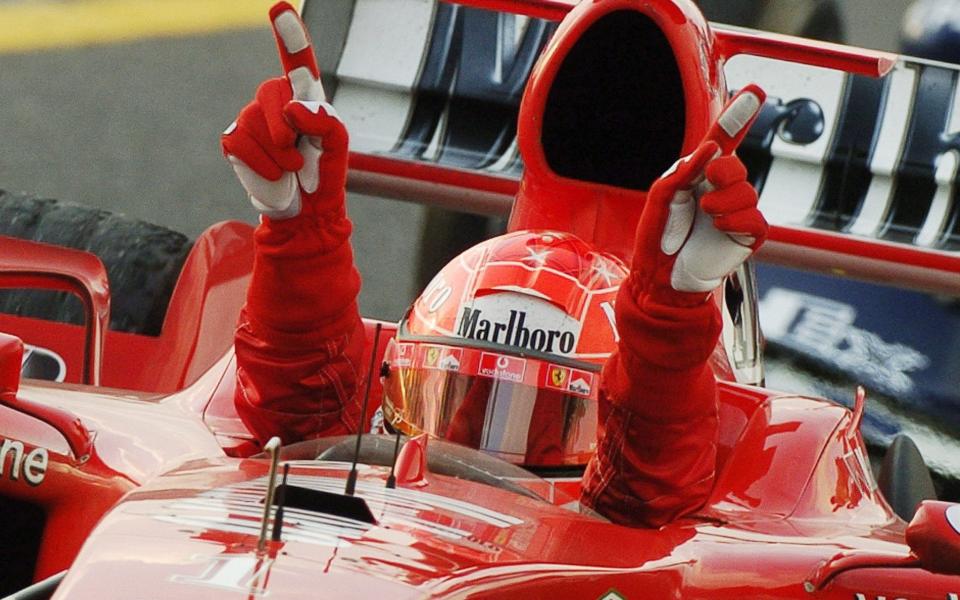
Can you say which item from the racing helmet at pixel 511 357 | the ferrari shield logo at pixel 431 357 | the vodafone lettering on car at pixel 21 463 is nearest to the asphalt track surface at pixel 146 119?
the racing helmet at pixel 511 357

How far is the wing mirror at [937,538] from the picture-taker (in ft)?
8.05

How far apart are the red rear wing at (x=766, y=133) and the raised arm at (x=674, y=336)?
1919 mm

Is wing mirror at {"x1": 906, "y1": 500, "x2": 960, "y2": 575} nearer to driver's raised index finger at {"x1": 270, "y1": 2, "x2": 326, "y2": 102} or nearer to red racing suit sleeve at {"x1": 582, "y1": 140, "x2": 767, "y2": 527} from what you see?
red racing suit sleeve at {"x1": 582, "y1": 140, "x2": 767, "y2": 527}

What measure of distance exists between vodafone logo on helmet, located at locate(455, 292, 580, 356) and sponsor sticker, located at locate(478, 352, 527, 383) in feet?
0.12

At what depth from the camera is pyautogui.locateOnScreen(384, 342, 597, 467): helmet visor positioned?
121 inches

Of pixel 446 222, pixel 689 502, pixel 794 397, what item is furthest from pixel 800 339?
pixel 689 502

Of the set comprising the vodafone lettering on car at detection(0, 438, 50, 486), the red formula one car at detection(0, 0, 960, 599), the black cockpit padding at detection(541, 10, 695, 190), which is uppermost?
the black cockpit padding at detection(541, 10, 695, 190)

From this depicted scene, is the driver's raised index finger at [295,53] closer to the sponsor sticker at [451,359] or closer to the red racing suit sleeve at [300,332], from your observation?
the red racing suit sleeve at [300,332]

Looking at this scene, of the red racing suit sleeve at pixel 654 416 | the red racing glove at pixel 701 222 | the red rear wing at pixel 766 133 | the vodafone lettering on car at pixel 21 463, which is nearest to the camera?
the red racing glove at pixel 701 222

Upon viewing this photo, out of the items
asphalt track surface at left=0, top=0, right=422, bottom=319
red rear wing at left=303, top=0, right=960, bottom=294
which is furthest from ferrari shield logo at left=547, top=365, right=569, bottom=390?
asphalt track surface at left=0, top=0, right=422, bottom=319

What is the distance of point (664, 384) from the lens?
114 inches

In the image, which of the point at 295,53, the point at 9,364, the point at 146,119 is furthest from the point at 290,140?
the point at 146,119

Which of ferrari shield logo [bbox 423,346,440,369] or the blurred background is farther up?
the blurred background

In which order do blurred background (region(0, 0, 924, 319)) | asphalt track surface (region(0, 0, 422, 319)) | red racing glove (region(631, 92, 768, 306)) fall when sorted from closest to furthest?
red racing glove (region(631, 92, 768, 306)) < blurred background (region(0, 0, 924, 319)) < asphalt track surface (region(0, 0, 422, 319))
